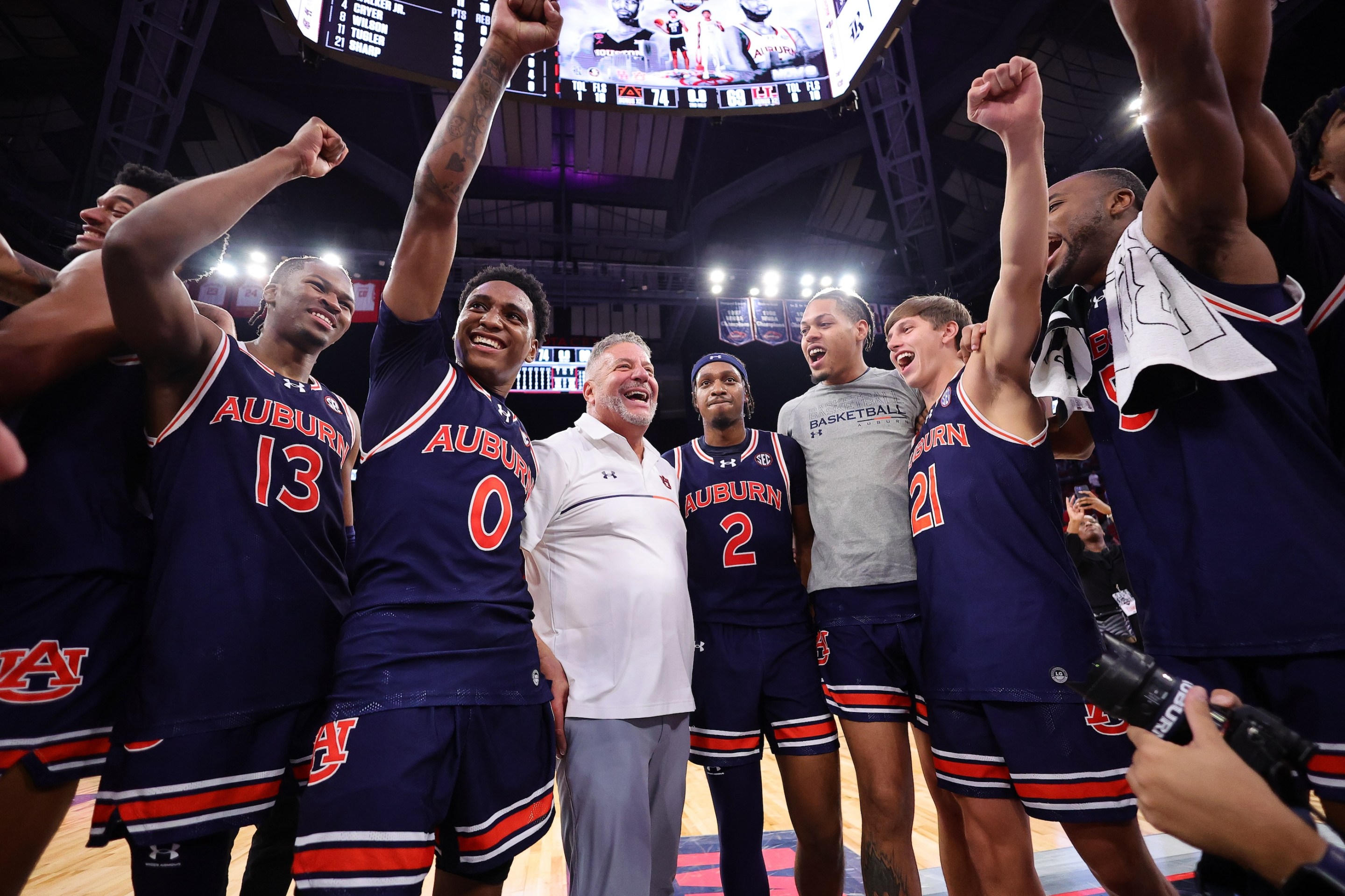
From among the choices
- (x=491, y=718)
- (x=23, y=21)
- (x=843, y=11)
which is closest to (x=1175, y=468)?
(x=491, y=718)

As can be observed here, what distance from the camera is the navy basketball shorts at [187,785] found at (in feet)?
4.76

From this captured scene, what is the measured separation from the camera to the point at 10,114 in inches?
315

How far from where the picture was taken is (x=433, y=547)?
67.5 inches

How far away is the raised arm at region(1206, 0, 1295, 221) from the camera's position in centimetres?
140

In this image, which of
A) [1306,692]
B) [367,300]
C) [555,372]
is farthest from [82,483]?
[555,372]

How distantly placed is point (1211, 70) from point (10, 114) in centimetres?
1220

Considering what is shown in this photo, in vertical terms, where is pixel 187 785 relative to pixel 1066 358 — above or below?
below

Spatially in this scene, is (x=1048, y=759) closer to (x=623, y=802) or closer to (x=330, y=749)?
(x=623, y=802)

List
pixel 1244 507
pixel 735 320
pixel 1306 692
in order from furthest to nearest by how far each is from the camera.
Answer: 1. pixel 735 320
2. pixel 1244 507
3. pixel 1306 692

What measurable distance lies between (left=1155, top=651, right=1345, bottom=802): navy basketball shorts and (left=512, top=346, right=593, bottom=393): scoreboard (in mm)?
9900

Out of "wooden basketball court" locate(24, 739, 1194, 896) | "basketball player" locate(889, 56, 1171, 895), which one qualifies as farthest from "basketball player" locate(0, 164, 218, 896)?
"basketball player" locate(889, 56, 1171, 895)

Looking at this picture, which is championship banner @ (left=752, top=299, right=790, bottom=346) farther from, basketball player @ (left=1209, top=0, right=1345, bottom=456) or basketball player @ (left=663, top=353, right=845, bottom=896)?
basketball player @ (left=1209, top=0, right=1345, bottom=456)

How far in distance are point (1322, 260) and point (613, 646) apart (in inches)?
84.3

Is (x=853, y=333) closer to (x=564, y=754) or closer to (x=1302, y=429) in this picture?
(x=1302, y=429)
